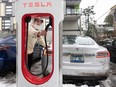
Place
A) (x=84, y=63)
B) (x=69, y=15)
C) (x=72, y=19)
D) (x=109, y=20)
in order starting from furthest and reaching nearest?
1. (x=109, y=20)
2. (x=72, y=19)
3. (x=69, y=15)
4. (x=84, y=63)

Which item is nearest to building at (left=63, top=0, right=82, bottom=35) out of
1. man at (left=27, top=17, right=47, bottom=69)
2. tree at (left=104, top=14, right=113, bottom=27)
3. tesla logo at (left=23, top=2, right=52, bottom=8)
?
tree at (left=104, top=14, right=113, bottom=27)

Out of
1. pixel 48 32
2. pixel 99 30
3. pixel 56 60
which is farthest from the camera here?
pixel 99 30

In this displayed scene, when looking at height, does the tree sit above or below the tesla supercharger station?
above

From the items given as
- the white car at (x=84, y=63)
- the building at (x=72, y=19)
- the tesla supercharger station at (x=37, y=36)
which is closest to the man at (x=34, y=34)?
the tesla supercharger station at (x=37, y=36)

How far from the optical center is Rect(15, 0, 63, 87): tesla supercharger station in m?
3.40

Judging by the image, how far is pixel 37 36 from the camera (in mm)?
3729

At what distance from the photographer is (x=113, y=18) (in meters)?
52.9

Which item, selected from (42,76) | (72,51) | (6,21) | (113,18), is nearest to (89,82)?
(72,51)

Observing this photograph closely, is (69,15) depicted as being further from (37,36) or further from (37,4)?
(37,4)

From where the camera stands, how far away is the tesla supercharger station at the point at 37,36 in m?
3.40

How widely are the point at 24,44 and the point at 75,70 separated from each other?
2.71 m

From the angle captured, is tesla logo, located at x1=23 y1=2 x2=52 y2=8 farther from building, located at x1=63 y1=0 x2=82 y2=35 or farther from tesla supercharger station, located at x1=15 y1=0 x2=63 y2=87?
building, located at x1=63 y1=0 x2=82 y2=35

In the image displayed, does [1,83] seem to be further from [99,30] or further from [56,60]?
[99,30]

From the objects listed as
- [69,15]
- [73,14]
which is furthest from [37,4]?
[73,14]
